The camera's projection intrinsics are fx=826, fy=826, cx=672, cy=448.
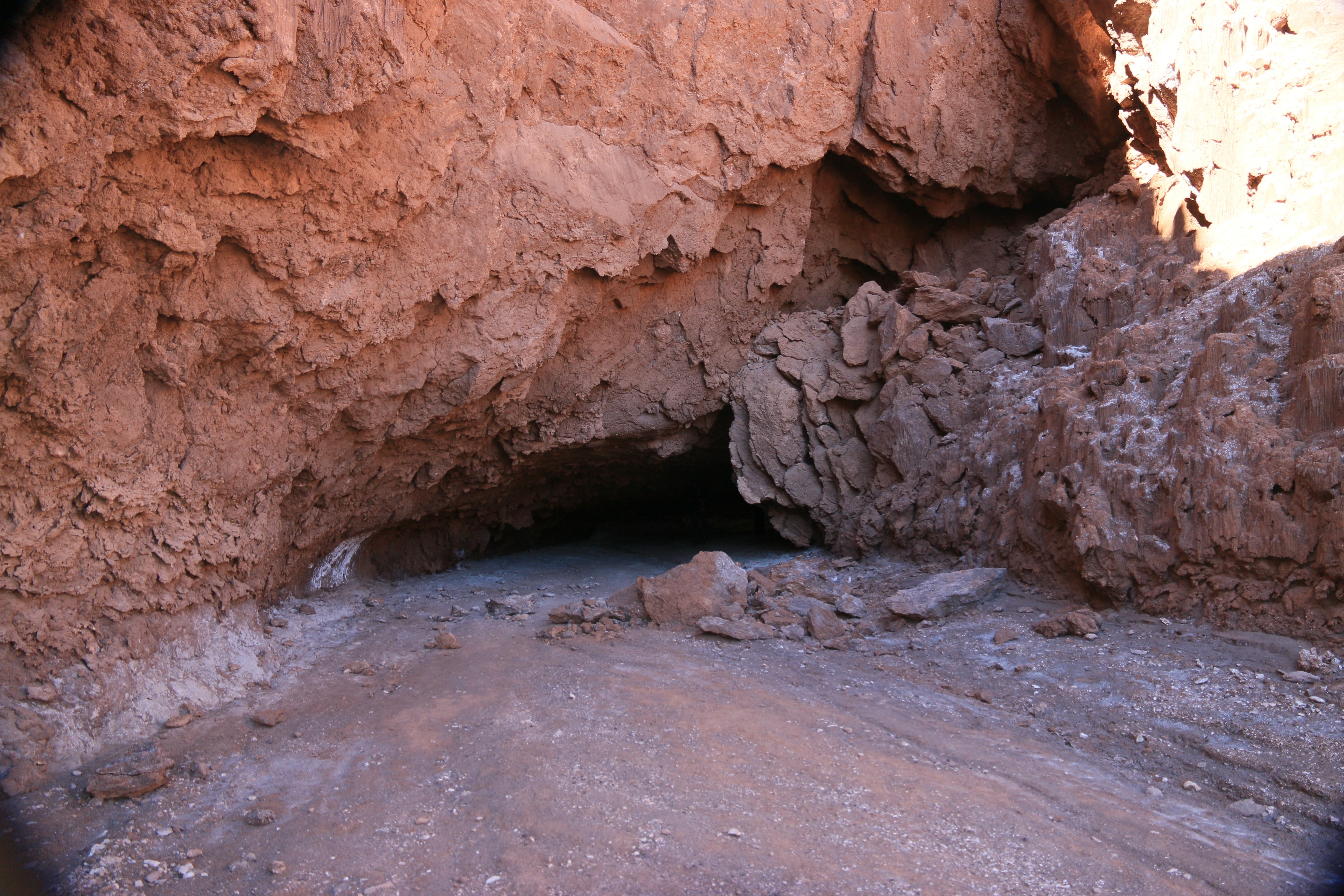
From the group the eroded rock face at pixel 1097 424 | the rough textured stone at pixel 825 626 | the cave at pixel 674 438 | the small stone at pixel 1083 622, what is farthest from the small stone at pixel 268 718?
the eroded rock face at pixel 1097 424

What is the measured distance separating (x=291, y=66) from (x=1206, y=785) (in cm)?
552

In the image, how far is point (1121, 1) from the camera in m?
7.55

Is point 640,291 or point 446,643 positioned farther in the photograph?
point 640,291

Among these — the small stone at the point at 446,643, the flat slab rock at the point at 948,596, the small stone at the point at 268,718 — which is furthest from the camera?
the flat slab rock at the point at 948,596

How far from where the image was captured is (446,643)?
583cm

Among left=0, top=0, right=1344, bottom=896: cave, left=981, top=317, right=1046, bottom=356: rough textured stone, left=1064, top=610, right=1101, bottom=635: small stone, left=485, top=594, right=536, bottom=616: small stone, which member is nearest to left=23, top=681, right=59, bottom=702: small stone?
left=0, top=0, right=1344, bottom=896: cave

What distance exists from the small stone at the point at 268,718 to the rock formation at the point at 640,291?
0.52 metres

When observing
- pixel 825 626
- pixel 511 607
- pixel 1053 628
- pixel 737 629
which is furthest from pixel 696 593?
pixel 1053 628

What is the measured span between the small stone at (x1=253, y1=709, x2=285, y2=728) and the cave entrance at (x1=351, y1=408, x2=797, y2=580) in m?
4.06

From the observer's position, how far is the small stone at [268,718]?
4461mm

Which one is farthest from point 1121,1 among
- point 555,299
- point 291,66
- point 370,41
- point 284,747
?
point 284,747

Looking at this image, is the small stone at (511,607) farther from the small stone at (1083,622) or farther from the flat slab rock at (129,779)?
the small stone at (1083,622)

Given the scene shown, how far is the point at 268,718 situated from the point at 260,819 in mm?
1144

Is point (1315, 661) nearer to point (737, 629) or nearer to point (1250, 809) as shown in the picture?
point (1250, 809)
